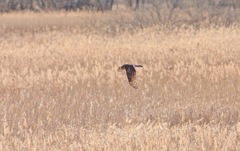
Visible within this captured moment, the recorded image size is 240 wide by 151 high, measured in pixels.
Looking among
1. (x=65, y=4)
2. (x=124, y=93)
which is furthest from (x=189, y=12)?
(x=65, y=4)

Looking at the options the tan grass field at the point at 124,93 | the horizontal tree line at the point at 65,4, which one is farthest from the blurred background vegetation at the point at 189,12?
the tan grass field at the point at 124,93

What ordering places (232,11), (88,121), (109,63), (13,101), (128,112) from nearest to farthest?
(88,121)
(128,112)
(13,101)
(109,63)
(232,11)

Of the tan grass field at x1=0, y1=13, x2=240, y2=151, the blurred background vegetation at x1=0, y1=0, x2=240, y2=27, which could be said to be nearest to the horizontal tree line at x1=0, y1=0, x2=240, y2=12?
the blurred background vegetation at x1=0, y1=0, x2=240, y2=27

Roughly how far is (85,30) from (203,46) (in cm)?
642

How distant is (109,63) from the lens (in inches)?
379

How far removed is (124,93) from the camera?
7.23 metres

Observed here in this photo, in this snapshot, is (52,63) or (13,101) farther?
(52,63)

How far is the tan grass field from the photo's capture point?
4.58m

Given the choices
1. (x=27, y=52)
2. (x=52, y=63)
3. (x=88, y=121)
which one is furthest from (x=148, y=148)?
(x=27, y=52)

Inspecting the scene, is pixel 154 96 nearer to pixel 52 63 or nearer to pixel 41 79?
pixel 41 79

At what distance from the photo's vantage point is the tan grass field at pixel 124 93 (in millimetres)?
4582

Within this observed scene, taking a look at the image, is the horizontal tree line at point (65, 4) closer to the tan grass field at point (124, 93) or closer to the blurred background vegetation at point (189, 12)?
the blurred background vegetation at point (189, 12)

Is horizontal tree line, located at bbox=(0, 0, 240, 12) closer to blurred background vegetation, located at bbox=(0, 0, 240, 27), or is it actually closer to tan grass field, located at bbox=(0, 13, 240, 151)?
blurred background vegetation, located at bbox=(0, 0, 240, 27)

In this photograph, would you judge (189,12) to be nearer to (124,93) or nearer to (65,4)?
(124,93)
